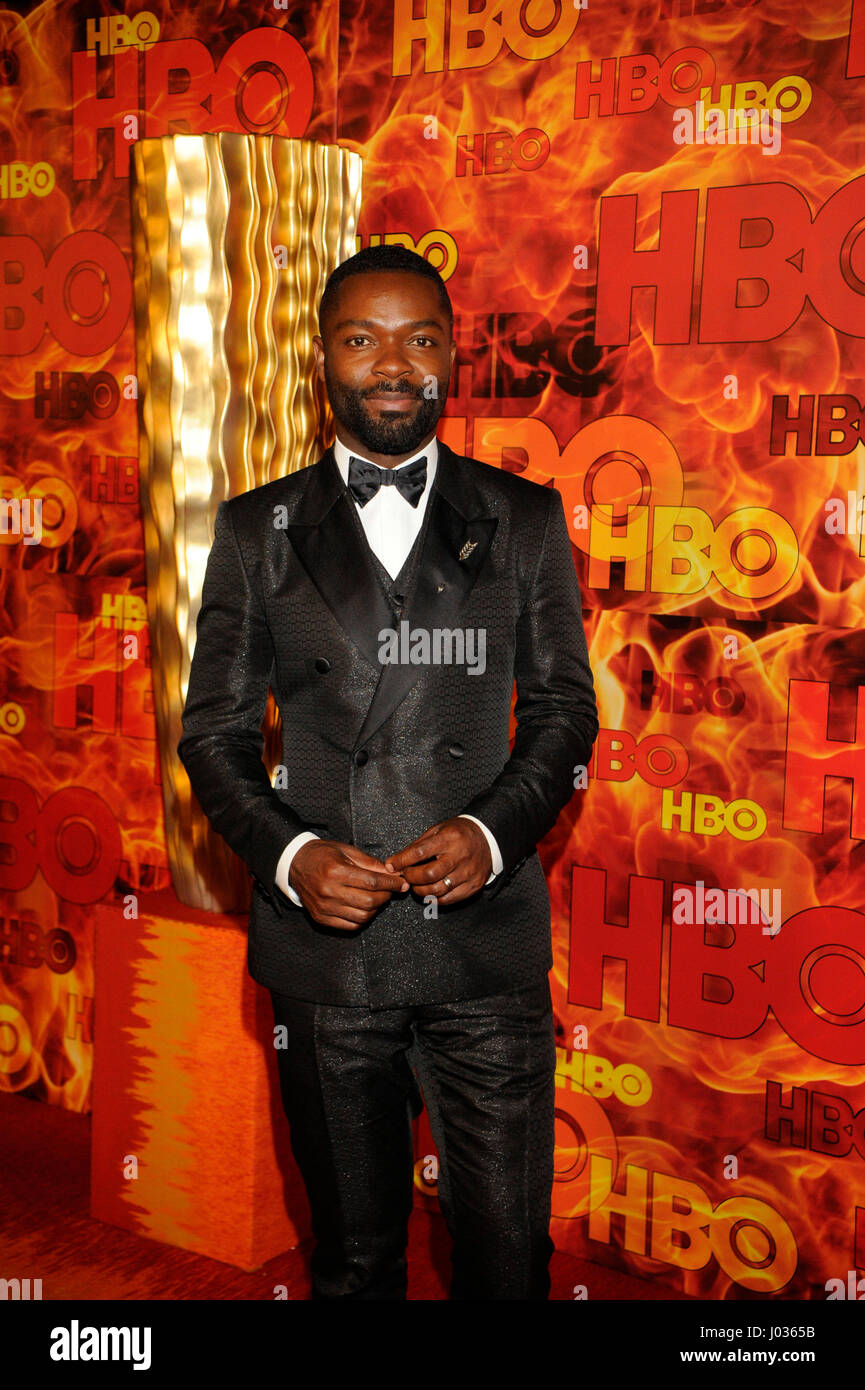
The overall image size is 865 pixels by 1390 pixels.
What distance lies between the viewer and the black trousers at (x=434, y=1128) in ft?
5.80

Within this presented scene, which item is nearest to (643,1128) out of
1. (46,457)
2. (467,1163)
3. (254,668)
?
(467,1163)

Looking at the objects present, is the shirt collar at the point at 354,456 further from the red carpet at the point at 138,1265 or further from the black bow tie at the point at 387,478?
the red carpet at the point at 138,1265

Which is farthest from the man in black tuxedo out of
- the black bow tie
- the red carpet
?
the red carpet

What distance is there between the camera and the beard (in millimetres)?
1765

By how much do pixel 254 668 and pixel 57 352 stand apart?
1915 millimetres

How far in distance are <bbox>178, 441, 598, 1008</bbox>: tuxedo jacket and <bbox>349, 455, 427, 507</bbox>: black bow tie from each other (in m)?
0.02

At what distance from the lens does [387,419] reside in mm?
1769

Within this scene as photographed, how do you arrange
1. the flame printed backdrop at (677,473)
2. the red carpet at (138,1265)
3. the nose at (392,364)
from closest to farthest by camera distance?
1. the nose at (392,364)
2. the flame printed backdrop at (677,473)
3. the red carpet at (138,1265)

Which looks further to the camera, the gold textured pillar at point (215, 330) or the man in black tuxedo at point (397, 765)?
the gold textured pillar at point (215, 330)

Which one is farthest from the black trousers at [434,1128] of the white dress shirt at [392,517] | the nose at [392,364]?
the nose at [392,364]

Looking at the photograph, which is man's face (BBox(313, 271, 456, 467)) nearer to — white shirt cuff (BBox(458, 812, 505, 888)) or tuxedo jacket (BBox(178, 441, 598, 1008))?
tuxedo jacket (BBox(178, 441, 598, 1008))

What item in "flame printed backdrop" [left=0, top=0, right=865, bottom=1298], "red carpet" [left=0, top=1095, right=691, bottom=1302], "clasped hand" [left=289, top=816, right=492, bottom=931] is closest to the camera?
"clasped hand" [left=289, top=816, right=492, bottom=931]

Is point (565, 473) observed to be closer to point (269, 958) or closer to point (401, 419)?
point (401, 419)

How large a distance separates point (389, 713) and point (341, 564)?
208 mm
